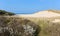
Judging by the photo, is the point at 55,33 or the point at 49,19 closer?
the point at 55,33

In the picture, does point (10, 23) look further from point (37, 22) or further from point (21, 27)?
point (37, 22)

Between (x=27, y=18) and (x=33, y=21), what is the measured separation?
0.31 meters

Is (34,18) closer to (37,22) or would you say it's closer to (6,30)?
(37,22)

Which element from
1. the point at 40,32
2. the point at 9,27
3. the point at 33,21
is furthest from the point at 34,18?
the point at 9,27

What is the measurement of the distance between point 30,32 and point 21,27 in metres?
0.42

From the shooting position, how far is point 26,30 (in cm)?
730

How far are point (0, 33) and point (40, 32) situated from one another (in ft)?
5.33

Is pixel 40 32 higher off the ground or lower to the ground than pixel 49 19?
lower

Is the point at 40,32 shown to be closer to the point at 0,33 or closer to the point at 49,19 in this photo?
the point at 49,19

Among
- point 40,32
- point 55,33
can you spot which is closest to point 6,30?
point 40,32

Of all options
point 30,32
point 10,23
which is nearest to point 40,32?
point 30,32

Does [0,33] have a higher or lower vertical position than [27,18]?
lower

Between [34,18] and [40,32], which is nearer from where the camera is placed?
[40,32]

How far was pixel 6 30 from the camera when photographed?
23.1 feet
